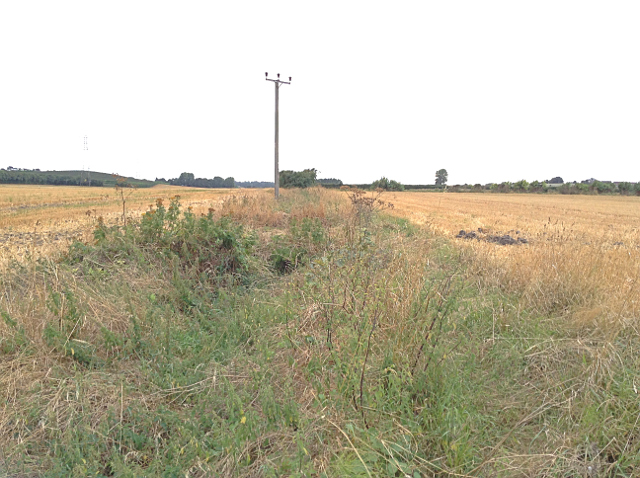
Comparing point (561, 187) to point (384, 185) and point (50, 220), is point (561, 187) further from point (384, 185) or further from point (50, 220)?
point (50, 220)

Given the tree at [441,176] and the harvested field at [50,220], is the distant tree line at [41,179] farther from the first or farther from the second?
the tree at [441,176]

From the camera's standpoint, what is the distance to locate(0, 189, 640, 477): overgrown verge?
6.71 ft

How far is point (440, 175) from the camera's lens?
10300 centimetres

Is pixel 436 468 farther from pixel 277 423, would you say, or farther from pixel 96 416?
pixel 96 416

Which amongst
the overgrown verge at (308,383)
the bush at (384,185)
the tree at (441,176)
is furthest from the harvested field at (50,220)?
the tree at (441,176)

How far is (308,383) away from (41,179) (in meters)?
98.0

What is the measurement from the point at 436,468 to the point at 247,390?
57.9 inches

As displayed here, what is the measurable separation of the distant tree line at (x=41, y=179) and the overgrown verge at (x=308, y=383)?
8869 cm

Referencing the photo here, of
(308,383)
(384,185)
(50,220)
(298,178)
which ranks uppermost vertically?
(298,178)

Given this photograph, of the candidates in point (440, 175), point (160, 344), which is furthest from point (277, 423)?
point (440, 175)

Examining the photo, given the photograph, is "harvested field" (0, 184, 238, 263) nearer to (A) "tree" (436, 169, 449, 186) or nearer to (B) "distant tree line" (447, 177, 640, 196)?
(B) "distant tree line" (447, 177, 640, 196)

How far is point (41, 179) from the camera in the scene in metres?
76.9

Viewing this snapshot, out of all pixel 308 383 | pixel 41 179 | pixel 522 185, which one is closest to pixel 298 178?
pixel 308 383

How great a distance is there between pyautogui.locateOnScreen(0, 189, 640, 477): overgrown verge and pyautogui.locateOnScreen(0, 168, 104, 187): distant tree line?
291 feet
